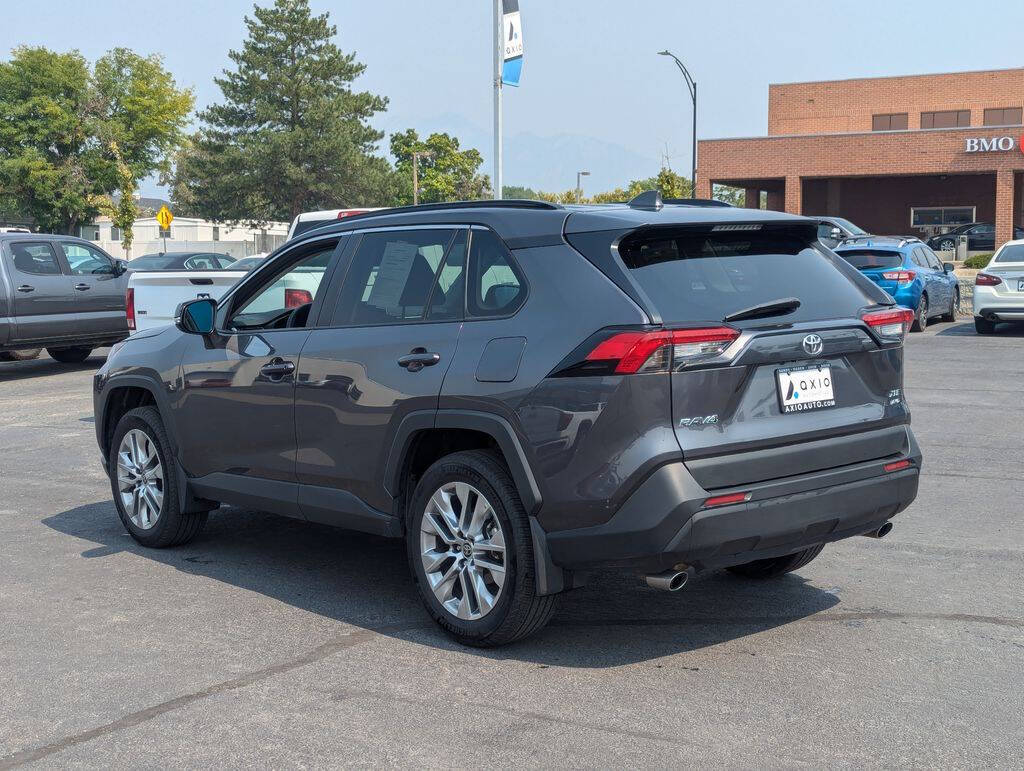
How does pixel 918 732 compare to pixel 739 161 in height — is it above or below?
below

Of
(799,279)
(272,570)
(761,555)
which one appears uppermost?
(799,279)

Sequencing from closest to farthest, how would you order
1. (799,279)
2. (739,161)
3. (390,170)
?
(799,279), (739,161), (390,170)

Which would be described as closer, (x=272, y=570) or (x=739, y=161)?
(x=272, y=570)

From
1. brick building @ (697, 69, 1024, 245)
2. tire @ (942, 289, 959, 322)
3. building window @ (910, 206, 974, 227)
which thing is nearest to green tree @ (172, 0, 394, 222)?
brick building @ (697, 69, 1024, 245)

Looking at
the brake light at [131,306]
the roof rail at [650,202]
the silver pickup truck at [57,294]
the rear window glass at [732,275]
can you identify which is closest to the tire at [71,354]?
the silver pickup truck at [57,294]

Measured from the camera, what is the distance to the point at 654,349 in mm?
4555

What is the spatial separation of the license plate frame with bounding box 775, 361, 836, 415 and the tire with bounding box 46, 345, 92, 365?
1551 cm

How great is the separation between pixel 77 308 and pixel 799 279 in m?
14.2

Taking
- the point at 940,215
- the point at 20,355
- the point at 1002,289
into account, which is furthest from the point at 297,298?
the point at 940,215

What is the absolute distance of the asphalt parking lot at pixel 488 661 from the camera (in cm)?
412

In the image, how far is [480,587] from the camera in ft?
16.6

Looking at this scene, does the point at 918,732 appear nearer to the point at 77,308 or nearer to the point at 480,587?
the point at 480,587

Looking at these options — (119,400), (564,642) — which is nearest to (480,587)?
(564,642)

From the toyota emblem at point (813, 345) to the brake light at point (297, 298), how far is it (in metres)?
2.65
